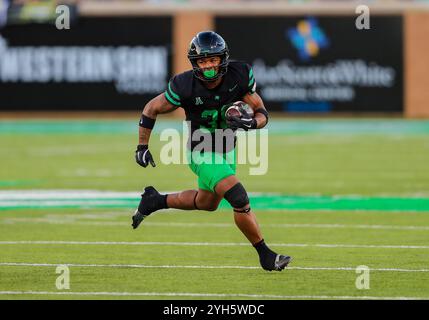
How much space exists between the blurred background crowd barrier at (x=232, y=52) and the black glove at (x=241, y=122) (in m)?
22.0

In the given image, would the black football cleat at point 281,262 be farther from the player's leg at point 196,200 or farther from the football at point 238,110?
the football at point 238,110

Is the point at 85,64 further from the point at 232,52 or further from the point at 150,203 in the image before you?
the point at 150,203

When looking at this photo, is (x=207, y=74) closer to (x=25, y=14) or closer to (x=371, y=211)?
(x=371, y=211)

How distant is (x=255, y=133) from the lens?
26.2 meters

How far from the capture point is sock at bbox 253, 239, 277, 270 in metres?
9.53

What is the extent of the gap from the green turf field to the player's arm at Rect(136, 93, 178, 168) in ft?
2.86

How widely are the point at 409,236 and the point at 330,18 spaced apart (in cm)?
2059

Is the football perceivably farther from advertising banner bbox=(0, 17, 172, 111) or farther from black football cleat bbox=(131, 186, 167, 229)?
advertising banner bbox=(0, 17, 172, 111)

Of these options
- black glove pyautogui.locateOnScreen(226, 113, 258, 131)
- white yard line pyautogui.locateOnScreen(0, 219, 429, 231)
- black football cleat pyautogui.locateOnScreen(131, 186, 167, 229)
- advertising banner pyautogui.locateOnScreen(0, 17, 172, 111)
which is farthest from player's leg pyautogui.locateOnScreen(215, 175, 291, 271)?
advertising banner pyautogui.locateOnScreen(0, 17, 172, 111)

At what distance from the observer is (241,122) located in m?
9.62

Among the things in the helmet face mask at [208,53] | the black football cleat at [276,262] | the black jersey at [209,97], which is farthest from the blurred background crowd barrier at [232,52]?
the black football cleat at [276,262]

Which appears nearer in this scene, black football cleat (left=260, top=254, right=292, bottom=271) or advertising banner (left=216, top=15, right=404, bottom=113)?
black football cleat (left=260, top=254, right=292, bottom=271)

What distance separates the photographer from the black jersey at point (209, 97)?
10055mm
